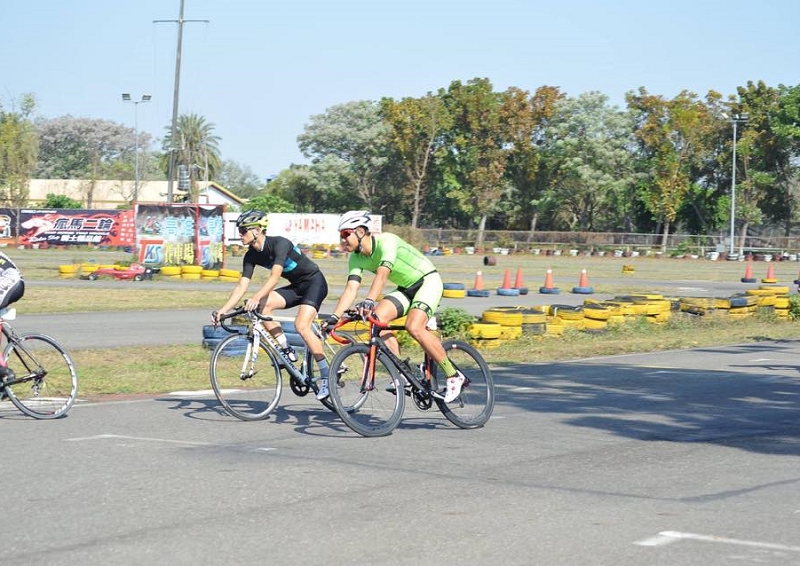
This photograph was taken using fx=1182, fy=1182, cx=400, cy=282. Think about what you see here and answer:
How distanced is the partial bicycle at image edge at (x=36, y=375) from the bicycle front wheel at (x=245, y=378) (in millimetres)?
1259

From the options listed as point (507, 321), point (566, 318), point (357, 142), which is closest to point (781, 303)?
point (566, 318)

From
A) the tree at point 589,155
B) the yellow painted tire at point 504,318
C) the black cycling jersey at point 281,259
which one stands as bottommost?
the yellow painted tire at point 504,318

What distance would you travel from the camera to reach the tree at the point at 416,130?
86000 mm

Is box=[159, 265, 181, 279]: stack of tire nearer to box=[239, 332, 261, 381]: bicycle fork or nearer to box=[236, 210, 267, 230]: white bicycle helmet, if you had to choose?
box=[236, 210, 267, 230]: white bicycle helmet

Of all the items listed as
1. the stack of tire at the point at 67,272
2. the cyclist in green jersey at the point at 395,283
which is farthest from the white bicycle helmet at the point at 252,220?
the stack of tire at the point at 67,272

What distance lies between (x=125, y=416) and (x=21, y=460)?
7.71ft

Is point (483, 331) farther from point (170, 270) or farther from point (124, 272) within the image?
point (170, 270)

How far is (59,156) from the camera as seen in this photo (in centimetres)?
14275

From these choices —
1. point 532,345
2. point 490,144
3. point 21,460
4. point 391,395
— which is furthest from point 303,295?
point 490,144

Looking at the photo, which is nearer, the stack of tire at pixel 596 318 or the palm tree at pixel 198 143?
the stack of tire at pixel 596 318

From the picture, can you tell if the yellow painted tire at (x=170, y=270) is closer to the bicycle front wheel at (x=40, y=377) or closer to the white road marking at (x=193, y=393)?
the white road marking at (x=193, y=393)

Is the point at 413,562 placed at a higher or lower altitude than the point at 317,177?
lower

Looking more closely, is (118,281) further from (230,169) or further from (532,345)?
(230,169)

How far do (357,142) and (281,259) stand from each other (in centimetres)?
8434
